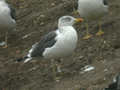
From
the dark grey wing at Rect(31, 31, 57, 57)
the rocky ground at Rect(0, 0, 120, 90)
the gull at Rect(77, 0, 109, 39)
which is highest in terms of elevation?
the gull at Rect(77, 0, 109, 39)

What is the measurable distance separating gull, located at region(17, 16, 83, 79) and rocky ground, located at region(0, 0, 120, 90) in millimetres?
673

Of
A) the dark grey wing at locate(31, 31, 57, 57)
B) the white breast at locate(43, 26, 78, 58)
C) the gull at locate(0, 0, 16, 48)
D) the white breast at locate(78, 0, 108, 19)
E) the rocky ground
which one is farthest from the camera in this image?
the gull at locate(0, 0, 16, 48)

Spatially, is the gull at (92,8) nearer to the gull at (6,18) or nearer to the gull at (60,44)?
the gull at (60,44)

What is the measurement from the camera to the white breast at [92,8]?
10.2m

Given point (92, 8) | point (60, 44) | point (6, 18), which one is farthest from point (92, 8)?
point (6, 18)

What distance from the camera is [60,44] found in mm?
8352

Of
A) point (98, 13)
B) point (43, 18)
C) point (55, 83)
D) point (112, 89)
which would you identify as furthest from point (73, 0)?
point (112, 89)

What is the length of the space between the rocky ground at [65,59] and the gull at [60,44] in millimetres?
673

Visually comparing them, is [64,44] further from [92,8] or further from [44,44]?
[92,8]

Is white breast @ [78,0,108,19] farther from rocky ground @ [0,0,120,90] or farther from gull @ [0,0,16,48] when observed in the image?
gull @ [0,0,16,48]

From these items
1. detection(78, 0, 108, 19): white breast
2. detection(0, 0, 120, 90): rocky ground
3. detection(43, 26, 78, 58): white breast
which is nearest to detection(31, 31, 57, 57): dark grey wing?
detection(43, 26, 78, 58): white breast

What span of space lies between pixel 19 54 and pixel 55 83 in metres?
3.24

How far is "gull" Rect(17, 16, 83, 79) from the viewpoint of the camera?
836cm

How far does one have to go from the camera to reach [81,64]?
920 cm
